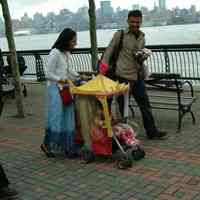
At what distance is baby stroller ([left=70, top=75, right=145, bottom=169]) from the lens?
5930 mm

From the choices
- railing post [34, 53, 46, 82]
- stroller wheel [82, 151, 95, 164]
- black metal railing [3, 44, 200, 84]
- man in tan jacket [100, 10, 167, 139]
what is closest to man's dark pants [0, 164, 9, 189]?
stroller wheel [82, 151, 95, 164]

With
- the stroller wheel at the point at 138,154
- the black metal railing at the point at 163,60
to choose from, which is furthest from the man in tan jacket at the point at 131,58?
the black metal railing at the point at 163,60

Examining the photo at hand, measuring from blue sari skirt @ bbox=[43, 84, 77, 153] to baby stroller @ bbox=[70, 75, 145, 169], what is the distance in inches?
5.1

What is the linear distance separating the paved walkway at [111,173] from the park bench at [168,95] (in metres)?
0.29

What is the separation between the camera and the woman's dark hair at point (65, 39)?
612cm

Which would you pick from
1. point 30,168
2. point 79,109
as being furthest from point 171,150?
point 30,168

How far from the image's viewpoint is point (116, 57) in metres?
6.78

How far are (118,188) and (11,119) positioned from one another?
486 cm

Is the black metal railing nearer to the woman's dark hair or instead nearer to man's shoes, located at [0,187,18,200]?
the woman's dark hair

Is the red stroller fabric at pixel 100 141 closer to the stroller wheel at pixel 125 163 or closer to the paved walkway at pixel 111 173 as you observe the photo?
the paved walkway at pixel 111 173

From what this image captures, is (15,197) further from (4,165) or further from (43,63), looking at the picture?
(43,63)

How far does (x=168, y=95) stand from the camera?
8.25m

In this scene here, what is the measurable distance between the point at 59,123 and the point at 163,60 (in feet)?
25.2

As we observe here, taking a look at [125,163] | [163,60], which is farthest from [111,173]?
[163,60]
